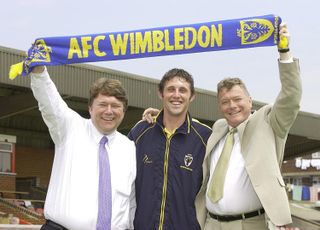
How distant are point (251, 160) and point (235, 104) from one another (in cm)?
53

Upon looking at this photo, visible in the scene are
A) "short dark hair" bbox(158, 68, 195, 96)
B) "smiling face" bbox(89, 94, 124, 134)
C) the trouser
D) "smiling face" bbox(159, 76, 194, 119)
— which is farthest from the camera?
"short dark hair" bbox(158, 68, 195, 96)

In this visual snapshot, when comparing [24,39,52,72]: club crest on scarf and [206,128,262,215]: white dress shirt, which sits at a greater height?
[24,39,52,72]: club crest on scarf

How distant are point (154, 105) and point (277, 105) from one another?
16869 millimetres

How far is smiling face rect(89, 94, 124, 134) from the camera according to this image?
171 inches

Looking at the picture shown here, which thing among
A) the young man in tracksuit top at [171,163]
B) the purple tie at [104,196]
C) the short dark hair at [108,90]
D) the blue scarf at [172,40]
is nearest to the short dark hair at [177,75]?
the young man in tracksuit top at [171,163]

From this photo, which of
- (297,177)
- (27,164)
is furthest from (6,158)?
(297,177)

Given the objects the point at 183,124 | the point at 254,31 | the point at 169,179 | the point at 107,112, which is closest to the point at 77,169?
the point at 107,112

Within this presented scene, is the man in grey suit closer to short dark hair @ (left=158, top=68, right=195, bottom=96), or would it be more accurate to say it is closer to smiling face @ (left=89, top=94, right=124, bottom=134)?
short dark hair @ (left=158, top=68, right=195, bottom=96)

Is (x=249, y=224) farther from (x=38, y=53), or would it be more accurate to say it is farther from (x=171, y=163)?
(x=38, y=53)

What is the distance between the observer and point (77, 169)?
419 cm

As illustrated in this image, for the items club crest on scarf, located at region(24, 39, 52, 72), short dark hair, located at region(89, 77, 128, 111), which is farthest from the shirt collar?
club crest on scarf, located at region(24, 39, 52, 72)

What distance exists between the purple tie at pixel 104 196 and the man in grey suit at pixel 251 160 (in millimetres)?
976

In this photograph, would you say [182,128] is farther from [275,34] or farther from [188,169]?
[275,34]

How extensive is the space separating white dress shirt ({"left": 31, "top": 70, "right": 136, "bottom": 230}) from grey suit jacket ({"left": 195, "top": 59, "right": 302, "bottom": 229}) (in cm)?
102
